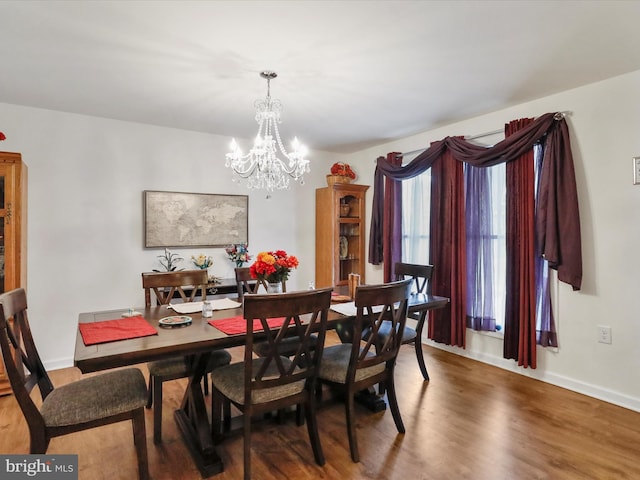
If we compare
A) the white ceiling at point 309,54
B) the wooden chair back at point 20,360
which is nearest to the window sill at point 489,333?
the white ceiling at point 309,54

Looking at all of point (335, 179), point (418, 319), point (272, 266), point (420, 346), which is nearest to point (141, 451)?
point (272, 266)

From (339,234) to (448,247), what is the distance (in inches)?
60.3

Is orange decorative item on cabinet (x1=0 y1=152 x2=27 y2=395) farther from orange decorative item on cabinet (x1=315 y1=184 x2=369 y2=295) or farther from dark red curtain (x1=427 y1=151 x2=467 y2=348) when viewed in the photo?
dark red curtain (x1=427 y1=151 x2=467 y2=348)

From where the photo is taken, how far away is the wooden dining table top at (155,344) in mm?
1583

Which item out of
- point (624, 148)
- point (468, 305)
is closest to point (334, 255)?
point (468, 305)

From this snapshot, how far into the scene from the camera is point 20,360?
1.80 meters

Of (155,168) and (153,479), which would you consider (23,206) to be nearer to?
(155,168)

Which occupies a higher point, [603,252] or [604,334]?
[603,252]

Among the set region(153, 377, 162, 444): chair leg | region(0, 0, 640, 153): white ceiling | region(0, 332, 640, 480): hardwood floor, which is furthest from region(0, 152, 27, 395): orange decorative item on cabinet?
region(153, 377, 162, 444): chair leg

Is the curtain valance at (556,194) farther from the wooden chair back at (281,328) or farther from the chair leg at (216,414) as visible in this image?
the chair leg at (216,414)

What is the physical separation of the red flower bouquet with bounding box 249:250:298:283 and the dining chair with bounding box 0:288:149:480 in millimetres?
910

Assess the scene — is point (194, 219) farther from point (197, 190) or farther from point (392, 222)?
point (392, 222)

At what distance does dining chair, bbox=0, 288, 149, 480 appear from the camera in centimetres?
157

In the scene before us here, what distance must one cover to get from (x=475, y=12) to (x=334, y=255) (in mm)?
3225
